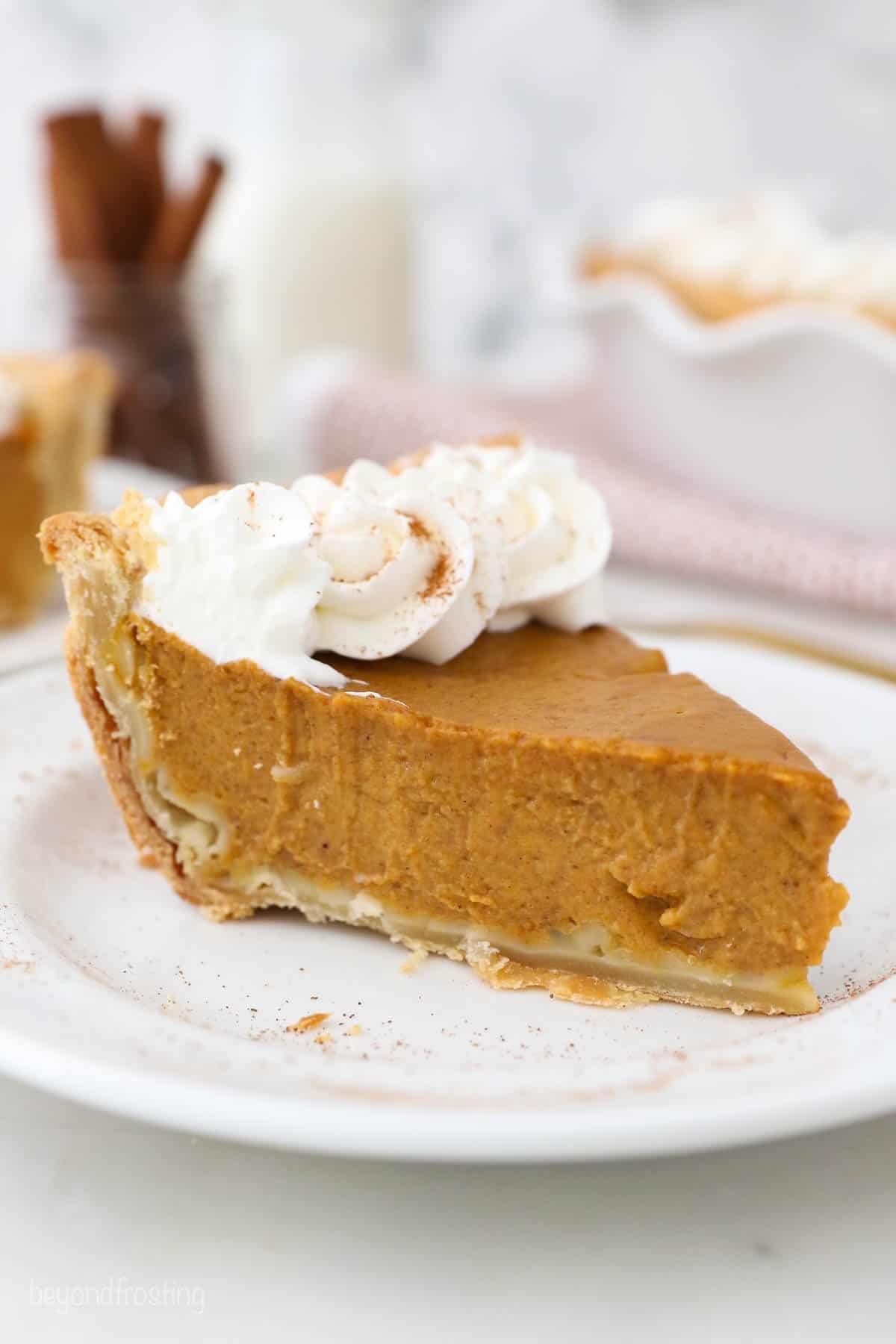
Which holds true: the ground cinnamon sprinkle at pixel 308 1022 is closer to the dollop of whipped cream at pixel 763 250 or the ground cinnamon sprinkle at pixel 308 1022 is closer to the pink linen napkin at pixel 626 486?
the pink linen napkin at pixel 626 486

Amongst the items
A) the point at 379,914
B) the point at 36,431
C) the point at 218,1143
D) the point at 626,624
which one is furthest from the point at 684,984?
the point at 36,431

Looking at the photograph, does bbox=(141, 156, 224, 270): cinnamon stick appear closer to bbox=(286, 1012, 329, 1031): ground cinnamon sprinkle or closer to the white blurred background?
the white blurred background

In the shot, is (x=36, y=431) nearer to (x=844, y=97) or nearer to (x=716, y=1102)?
(x=716, y=1102)

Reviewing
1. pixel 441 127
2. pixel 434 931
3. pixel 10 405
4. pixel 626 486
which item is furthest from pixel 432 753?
pixel 441 127

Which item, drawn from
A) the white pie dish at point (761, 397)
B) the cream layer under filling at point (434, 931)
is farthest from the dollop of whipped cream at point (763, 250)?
the cream layer under filling at point (434, 931)

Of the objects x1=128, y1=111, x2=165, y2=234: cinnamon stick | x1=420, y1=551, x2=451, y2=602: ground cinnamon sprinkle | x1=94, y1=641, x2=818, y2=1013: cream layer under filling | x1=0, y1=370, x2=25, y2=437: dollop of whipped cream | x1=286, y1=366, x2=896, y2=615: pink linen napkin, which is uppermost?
x1=128, y1=111, x2=165, y2=234: cinnamon stick

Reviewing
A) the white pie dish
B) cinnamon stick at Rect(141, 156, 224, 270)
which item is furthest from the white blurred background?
the white pie dish

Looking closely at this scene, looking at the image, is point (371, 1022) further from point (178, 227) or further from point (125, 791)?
point (178, 227)
